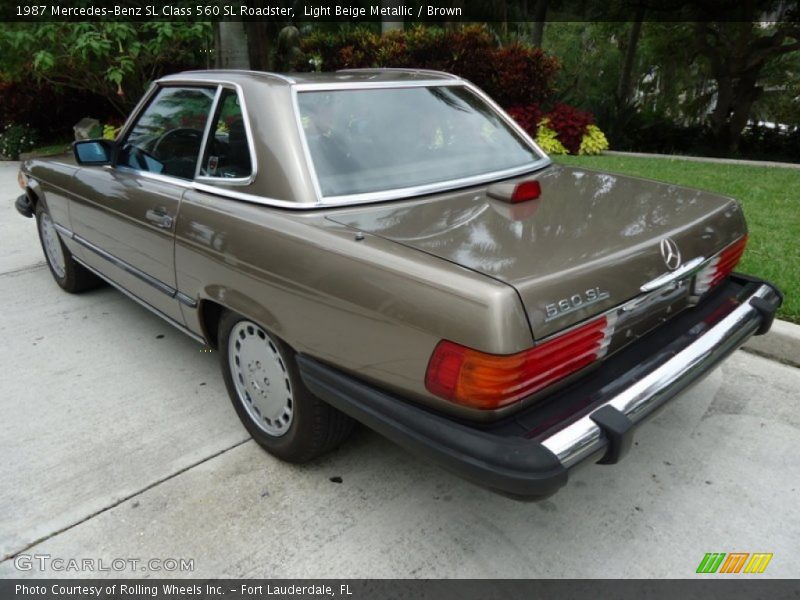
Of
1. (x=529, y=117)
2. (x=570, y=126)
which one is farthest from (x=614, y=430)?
(x=529, y=117)

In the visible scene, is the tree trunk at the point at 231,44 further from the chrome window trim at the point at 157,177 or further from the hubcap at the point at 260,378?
the hubcap at the point at 260,378

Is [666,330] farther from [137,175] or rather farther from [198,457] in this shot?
[137,175]

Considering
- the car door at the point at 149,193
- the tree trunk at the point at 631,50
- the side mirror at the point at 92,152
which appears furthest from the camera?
the tree trunk at the point at 631,50

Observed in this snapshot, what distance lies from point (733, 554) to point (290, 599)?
62.6 inches

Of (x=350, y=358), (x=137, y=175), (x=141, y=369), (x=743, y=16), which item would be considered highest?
Result: (x=743, y=16)

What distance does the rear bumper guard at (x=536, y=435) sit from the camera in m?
1.74

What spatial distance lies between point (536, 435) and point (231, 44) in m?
10.3

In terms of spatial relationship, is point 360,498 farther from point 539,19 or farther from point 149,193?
point 539,19

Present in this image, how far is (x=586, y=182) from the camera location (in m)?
2.85

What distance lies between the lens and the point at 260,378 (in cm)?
265

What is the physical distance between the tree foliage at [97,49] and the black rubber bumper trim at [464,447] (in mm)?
9261

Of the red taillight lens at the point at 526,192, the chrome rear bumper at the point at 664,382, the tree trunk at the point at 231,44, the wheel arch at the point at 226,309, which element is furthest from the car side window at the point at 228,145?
the tree trunk at the point at 231,44

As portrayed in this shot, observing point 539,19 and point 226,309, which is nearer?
point 226,309

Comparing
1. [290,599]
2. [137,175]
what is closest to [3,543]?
[290,599]
